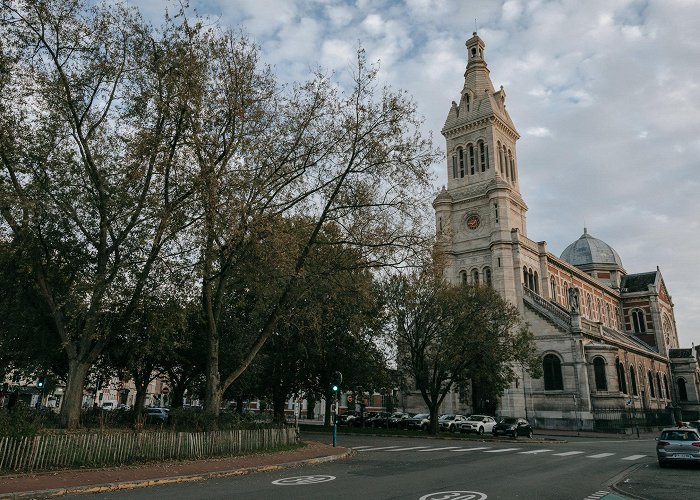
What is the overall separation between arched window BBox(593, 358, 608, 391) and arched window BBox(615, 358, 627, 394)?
12.3ft

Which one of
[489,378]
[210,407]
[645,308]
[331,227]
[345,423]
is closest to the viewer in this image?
[210,407]

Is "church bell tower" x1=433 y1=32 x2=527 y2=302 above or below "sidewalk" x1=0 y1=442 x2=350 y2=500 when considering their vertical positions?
above

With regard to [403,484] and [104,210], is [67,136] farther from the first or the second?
[403,484]

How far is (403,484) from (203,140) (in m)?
12.5

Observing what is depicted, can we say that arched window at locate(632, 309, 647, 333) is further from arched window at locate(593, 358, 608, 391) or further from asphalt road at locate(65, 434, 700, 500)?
asphalt road at locate(65, 434, 700, 500)

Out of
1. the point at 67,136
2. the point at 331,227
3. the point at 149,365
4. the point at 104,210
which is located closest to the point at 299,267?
the point at 331,227

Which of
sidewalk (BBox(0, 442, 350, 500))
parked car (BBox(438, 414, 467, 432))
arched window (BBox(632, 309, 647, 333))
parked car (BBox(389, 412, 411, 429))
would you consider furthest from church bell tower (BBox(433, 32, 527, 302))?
sidewalk (BBox(0, 442, 350, 500))

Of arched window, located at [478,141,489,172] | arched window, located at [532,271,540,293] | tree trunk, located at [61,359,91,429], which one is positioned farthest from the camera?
arched window, located at [478,141,489,172]

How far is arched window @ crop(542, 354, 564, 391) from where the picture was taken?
4794 cm

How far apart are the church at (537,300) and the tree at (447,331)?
24.9ft

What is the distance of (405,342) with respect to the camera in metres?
36.7

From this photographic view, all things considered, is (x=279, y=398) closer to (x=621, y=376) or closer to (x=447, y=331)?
(x=447, y=331)

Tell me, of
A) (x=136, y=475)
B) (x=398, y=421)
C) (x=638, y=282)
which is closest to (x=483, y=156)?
(x=398, y=421)

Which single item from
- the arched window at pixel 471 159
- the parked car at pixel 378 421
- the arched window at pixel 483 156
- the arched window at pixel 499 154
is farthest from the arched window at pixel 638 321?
the parked car at pixel 378 421
